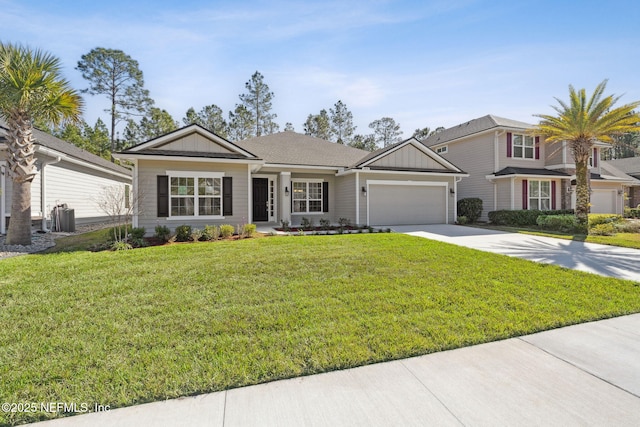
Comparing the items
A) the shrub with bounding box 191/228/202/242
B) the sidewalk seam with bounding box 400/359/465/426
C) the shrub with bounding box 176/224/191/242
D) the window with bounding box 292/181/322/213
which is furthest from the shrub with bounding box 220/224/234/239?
the sidewalk seam with bounding box 400/359/465/426

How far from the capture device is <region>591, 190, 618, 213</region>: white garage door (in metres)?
Answer: 19.8

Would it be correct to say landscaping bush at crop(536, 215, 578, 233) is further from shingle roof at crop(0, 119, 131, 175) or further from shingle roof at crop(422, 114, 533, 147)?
shingle roof at crop(0, 119, 131, 175)

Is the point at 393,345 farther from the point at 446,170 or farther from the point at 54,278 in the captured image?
the point at 446,170

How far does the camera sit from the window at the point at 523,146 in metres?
18.1

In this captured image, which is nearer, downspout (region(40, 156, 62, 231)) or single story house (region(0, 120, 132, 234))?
single story house (region(0, 120, 132, 234))

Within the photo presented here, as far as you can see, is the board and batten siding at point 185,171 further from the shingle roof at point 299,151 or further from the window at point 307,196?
the window at point 307,196

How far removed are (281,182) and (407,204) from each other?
6.15m

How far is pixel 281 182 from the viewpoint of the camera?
14609mm

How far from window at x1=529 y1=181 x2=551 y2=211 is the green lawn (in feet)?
43.3

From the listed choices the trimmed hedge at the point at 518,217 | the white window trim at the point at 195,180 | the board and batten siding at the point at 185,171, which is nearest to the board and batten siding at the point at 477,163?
the trimmed hedge at the point at 518,217

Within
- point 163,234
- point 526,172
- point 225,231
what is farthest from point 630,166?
point 163,234

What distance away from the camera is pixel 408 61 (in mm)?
10344

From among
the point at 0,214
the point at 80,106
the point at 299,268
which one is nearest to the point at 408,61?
the point at 299,268

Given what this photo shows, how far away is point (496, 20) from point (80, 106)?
1271 cm
